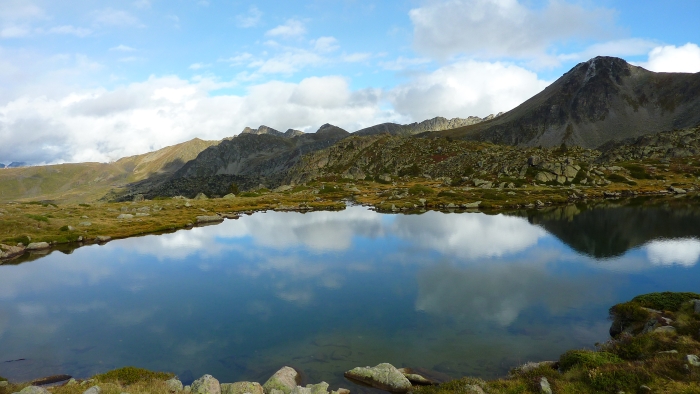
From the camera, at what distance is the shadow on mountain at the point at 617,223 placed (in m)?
60.2

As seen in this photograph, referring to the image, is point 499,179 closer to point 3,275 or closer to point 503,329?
point 503,329

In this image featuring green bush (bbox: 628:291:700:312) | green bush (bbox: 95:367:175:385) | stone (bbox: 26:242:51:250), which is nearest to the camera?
green bush (bbox: 95:367:175:385)

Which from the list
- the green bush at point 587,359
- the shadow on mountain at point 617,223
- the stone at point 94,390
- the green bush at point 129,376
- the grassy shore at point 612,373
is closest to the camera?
the grassy shore at point 612,373

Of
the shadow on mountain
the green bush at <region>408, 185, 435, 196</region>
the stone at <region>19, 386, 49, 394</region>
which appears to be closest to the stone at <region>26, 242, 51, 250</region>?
the stone at <region>19, 386, 49, 394</region>

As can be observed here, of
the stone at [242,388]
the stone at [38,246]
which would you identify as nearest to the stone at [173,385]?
the stone at [242,388]

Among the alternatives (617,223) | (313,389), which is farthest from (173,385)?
(617,223)

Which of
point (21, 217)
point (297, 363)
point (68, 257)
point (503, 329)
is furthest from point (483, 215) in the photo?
point (21, 217)

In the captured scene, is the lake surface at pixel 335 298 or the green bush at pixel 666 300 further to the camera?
the lake surface at pixel 335 298

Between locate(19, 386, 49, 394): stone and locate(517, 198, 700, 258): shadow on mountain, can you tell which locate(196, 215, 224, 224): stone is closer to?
locate(517, 198, 700, 258): shadow on mountain

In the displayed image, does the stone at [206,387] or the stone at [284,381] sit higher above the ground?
the stone at [206,387]

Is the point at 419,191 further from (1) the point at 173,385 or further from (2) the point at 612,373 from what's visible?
(1) the point at 173,385

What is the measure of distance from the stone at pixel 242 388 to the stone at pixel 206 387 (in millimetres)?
401

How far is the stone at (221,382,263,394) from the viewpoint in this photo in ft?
66.7

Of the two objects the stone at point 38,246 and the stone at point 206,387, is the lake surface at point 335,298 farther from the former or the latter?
the stone at point 38,246
